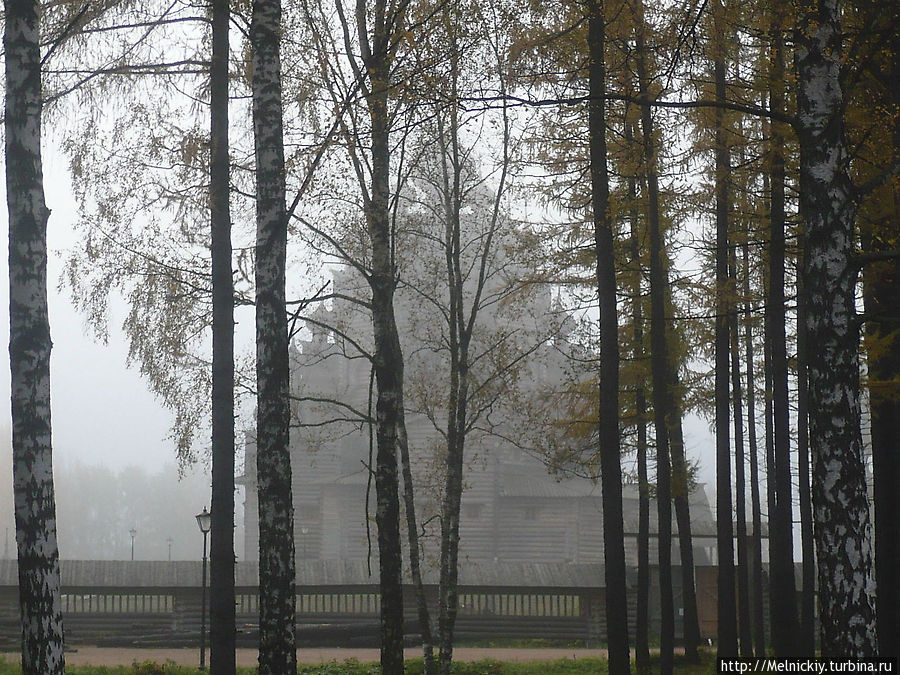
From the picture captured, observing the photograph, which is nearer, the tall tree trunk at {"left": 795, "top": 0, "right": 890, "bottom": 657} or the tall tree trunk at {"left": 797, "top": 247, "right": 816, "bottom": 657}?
the tall tree trunk at {"left": 795, "top": 0, "right": 890, "bottom": 657}

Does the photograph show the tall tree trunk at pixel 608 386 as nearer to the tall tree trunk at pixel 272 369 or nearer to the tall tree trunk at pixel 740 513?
the tall tree trunk at pixel 272 369

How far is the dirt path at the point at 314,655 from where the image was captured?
22844 millimetres

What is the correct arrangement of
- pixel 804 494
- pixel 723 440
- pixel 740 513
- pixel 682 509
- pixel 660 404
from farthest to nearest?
pixel 740 513 → pixel 682 509 → pixel 804 494 → pixel 723 440 → pixel 660 404

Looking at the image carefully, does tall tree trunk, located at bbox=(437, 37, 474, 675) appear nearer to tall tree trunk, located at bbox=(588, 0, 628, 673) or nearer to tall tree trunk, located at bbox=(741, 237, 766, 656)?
tall tree trunk, located at bbox=(588, 0, 628, 673)

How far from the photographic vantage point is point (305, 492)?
5112cm

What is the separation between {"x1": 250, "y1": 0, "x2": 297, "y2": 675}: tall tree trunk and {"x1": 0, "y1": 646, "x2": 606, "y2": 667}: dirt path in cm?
1442

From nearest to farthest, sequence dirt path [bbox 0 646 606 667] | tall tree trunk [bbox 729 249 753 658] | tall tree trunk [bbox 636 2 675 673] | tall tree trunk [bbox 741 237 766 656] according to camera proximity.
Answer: tall tree trunk [bbox 636 2 675 673] → tall tree trunk [bbox 729 249 753 658] → tall tree trunk [bbox 741 237 766 656] → dirt path [bbox 0 646 606 667]

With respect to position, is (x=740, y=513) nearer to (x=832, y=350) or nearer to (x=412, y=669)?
(x=412, y=669)

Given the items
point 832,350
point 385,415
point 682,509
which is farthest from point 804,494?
point 832,350

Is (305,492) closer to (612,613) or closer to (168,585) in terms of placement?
(168,585)

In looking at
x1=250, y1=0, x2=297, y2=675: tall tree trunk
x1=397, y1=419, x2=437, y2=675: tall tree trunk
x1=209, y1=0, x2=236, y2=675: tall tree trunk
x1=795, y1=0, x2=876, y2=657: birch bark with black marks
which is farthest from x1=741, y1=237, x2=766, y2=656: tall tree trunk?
x1=250, y1=0, x2=297, y2=675: tall tree trunk

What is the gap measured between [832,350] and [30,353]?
6208 millimetres

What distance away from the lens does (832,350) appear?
289 inches

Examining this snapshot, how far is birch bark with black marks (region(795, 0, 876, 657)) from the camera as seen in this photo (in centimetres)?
715
